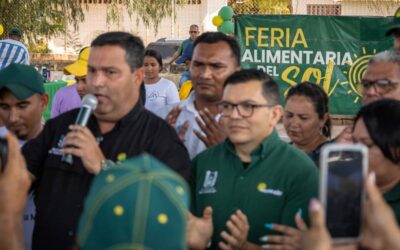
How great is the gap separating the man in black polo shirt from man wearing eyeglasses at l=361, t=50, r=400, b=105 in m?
1.51

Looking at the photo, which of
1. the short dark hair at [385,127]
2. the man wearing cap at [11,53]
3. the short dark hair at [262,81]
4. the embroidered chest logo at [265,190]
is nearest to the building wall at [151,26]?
the man wearing cap at [11,53]

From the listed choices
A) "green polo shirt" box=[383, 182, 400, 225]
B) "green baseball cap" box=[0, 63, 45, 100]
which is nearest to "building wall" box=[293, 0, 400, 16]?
"green baseball cap" box=[0, 63, 45, 100]

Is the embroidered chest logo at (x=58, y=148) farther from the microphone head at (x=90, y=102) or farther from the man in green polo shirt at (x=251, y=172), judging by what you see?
the man in green polo shirt at (x=251, y=172)

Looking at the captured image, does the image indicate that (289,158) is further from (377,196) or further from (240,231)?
(377,196)

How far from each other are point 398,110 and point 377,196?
4.08 ft

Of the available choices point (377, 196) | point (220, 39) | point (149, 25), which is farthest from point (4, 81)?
point (149, 25)

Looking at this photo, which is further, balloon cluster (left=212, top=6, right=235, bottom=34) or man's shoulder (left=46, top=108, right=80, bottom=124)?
balloon cluster (left=212, top=6, right=235, bottom=34)

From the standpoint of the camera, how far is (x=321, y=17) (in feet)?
49.8

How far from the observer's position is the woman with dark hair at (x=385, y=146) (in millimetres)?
3691

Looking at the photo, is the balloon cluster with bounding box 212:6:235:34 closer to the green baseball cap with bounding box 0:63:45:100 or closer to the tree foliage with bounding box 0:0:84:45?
the green baseball cap with bounding box 0:63:45:100

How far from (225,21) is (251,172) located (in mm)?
11533

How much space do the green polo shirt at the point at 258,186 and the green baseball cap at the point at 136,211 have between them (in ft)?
5.65

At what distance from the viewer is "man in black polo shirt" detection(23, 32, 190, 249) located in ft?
13.5

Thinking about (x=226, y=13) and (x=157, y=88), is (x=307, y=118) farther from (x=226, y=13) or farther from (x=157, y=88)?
(x=226, y=13)
